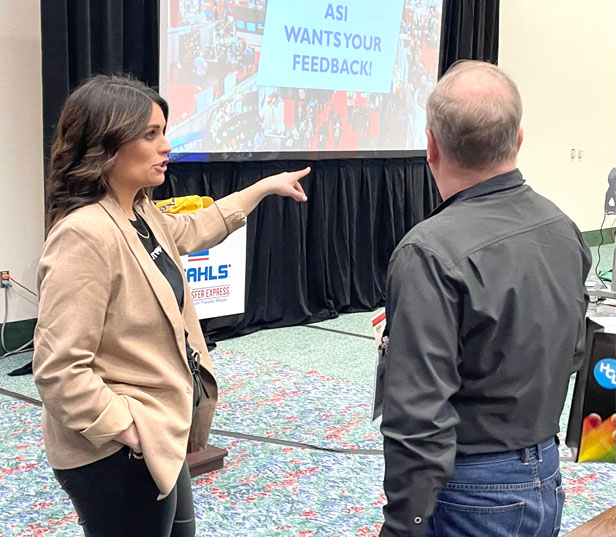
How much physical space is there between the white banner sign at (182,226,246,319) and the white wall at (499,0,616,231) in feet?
13.0

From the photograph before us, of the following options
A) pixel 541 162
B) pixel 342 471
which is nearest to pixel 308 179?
pixel 342 471

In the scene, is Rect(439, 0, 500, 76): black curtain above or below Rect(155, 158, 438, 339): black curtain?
above

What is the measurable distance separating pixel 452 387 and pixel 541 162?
23.4 ft

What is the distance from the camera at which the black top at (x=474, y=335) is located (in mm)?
1136

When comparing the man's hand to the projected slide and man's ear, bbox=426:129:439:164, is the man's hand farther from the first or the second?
the projected slide

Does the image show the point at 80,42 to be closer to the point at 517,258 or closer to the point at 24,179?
the point at 24,179

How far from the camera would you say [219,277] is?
4371mm

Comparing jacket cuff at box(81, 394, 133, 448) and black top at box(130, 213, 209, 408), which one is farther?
black top at box(130, 213, 209, 408)

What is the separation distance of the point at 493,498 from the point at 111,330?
743 mm

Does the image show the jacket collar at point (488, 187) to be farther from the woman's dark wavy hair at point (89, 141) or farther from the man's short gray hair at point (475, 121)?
the woman's dark wavy hair at point (89, 141)

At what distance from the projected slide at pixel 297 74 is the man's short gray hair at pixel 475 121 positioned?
11.0 feet

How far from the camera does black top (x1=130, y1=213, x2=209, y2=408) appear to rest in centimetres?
166

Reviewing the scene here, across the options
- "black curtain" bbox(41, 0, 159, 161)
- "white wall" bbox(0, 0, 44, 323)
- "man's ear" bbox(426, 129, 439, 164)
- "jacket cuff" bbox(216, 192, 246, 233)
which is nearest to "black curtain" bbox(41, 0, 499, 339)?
"black curtain" bbox(41, 0, 159, 161)

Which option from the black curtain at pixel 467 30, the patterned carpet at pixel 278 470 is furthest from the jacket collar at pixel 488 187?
the black curtain at pixel 467 30
